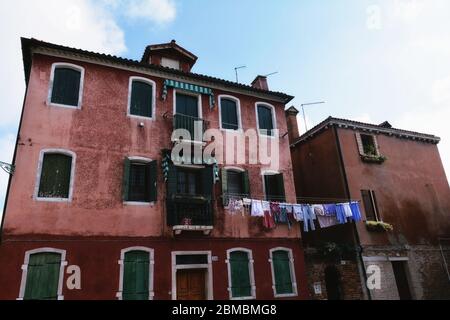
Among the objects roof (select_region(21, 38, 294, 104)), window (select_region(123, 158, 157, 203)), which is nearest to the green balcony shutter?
window (select_region(123, 158, 157, 203))

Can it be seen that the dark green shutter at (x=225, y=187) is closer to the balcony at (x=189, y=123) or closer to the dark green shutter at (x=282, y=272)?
the balcony at (x=189, y=123)

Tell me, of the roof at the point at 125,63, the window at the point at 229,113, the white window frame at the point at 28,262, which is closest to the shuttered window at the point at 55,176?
the white window frame at the point at 28,262

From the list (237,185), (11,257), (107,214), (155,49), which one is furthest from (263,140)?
(11,257)

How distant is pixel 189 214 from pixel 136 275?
9.08ft

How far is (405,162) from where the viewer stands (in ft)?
61.3

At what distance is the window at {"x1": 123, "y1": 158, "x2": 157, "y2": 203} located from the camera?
12195 mm

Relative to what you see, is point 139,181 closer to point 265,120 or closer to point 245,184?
point 245,184

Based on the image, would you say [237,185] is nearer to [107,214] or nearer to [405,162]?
[107,214]

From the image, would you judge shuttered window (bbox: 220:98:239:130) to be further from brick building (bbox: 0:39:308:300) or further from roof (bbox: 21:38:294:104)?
roof (bbox: 21:38:294:104)

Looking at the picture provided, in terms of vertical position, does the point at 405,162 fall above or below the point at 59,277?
above

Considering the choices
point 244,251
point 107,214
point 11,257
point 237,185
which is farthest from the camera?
point 237,185

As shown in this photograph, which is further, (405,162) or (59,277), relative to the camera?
(405,162)

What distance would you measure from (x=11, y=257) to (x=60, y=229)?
58.4 inches

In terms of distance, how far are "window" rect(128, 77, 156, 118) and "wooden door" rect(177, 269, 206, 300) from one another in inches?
250
